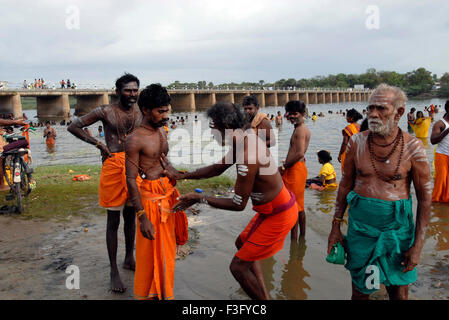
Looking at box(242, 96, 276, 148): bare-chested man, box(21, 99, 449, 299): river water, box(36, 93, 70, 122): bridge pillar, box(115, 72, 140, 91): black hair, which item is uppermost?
box(36, 93, 70, 122): bridge pillar

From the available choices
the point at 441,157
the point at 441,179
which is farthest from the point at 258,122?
the point at 441,179

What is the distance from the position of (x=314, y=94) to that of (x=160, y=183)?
8466 cm

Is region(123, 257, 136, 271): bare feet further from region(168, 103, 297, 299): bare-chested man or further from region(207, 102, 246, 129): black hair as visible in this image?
region(207, 102, 246, 129): black hair

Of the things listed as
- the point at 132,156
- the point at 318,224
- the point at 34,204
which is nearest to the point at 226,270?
the point at 132,156

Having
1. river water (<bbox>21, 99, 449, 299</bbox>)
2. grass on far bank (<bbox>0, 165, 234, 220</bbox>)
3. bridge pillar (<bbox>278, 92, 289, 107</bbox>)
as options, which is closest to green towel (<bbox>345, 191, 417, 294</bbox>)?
river water (<bbox>21, 99, 449, 299</bbox>)

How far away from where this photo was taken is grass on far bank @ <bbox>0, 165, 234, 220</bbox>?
245 inches

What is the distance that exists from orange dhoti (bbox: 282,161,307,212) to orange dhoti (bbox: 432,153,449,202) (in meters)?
3.13

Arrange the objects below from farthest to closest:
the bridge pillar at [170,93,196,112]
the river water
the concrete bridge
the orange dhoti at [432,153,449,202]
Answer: the bridge pillar at [170,93,196,112]
the concrete bridge
the orange dhoti at [432,153,449,202]
the river water

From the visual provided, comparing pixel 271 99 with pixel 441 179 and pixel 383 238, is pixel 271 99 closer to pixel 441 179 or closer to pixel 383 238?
pixel 441 179

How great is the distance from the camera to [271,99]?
75.3 meters

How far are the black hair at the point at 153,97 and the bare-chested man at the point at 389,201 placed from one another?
5.65 ft

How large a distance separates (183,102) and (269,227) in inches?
2258

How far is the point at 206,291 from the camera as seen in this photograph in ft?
12.9

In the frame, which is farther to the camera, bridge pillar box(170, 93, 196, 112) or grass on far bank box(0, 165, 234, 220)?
bridge pillar box(170, 93, 196, 112)
